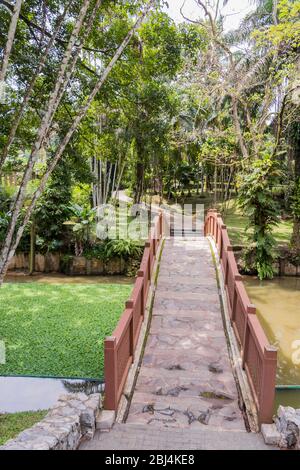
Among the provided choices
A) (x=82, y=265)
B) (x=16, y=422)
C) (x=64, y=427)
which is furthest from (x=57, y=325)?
(x=82, y=265)

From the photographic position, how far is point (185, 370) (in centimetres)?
507

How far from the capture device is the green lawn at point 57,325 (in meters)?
5.96

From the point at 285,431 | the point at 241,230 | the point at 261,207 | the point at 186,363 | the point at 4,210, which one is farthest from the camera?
the point at 241,230

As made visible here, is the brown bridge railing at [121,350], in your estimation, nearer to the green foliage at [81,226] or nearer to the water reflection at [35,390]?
the water reflection at [35,390]

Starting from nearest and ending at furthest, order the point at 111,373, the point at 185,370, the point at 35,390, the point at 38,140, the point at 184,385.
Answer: the point at 111,373 < the point at 38,140 < the point at 184,385 < the point at 185,370 < the point at 35,390

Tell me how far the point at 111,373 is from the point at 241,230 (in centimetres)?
1199

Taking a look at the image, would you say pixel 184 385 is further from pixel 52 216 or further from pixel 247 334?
pixel 52 216

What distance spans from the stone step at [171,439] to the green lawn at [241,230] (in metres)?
8.22

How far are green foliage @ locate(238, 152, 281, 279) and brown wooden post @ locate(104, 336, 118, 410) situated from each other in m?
7.51

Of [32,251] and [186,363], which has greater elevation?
[32,251]

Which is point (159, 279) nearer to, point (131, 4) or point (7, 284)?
point (7, 284)

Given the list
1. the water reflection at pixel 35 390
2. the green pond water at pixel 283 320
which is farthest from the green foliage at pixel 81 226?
the water reflection at pixel 35 390

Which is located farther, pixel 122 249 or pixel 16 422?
pixel 122 249

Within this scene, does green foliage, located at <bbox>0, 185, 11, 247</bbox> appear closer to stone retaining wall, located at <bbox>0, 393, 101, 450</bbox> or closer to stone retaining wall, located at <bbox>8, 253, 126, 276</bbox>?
stone retaining wall, located at <bbox>8, 253, 126, 276</bbox>
